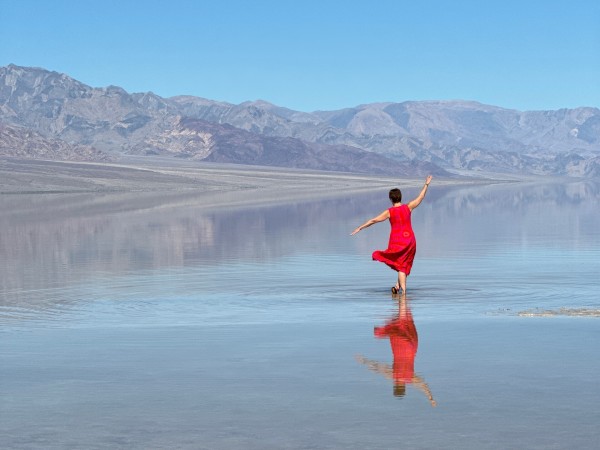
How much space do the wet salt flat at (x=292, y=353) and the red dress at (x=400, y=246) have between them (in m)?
0.50

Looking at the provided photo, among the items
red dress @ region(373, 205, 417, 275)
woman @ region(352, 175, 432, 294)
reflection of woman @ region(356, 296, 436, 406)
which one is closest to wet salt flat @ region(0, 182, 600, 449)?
reflection of woman @ region(356, 296, 436, 406)

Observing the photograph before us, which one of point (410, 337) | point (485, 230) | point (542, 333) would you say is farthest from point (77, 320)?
point (485, 230)

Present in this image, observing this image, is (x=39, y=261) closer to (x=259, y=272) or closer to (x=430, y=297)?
(x=259, y=272)

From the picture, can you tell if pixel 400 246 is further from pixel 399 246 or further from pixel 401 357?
pixel 401 357

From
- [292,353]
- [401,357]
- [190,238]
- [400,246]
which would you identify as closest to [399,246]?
[400,246]

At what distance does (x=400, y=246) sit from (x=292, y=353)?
19.7ft

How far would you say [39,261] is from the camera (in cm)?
2395

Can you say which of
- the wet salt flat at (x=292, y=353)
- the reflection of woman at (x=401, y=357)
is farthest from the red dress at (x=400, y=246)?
the reflection of woman at (x=401, y=357)

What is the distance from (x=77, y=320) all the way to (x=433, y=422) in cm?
721

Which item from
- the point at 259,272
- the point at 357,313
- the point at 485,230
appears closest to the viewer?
the point at 357,313

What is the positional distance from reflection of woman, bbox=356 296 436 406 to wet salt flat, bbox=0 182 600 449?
0.11ft

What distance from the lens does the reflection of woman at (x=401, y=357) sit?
9.28 m

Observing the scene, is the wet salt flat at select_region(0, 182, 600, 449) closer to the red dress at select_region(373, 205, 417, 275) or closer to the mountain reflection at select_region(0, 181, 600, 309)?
the mountain reflection at select_region(0, 181, 600, 309)

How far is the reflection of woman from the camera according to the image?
928 centimetres
